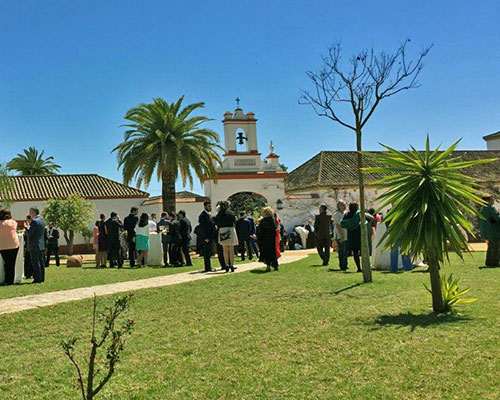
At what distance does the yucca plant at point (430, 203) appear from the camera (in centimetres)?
684

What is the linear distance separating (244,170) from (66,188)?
43.5ft

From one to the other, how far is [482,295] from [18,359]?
6296 mm

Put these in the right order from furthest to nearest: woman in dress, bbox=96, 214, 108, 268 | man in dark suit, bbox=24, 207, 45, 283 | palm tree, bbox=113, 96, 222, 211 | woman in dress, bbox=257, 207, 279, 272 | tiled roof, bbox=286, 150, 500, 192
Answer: tiled roof, bbox=286, 150, 500, 192
palm tree, bbox=113, 96, 222, 211
woman in dress, bbox=96, 214, 108, 268
woman in dress, bbox=257, 207, 279, 272
man in dark suit, bbox=24, 207, 45, 283

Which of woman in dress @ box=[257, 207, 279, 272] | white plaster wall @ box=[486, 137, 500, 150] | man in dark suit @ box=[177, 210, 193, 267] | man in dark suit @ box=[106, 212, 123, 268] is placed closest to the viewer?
woman in dress @ box=[257, 207, 279, 272]

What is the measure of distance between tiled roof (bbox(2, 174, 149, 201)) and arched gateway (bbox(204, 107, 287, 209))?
302 inches

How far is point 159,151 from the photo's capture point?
1091 inches

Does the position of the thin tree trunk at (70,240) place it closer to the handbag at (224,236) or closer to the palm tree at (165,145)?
the palm tree at (165,145)

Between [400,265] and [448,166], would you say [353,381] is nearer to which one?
[448,166]

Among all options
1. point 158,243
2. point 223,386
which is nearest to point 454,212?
point 223,386

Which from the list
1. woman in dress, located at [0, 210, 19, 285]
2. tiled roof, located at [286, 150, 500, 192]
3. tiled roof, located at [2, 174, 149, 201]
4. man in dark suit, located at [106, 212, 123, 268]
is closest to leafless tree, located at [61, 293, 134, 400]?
woman in dress, located at [0, 210, 19, 285]

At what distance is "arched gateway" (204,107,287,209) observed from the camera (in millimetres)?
31188

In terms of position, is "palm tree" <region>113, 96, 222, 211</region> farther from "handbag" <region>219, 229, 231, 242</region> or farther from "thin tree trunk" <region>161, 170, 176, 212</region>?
"handbag" <region>219, 229, 231, 242</region>

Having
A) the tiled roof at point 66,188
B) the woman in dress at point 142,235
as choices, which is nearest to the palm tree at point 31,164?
the tiled roof at point 66,188

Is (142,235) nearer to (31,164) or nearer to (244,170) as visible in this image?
(244,170)
